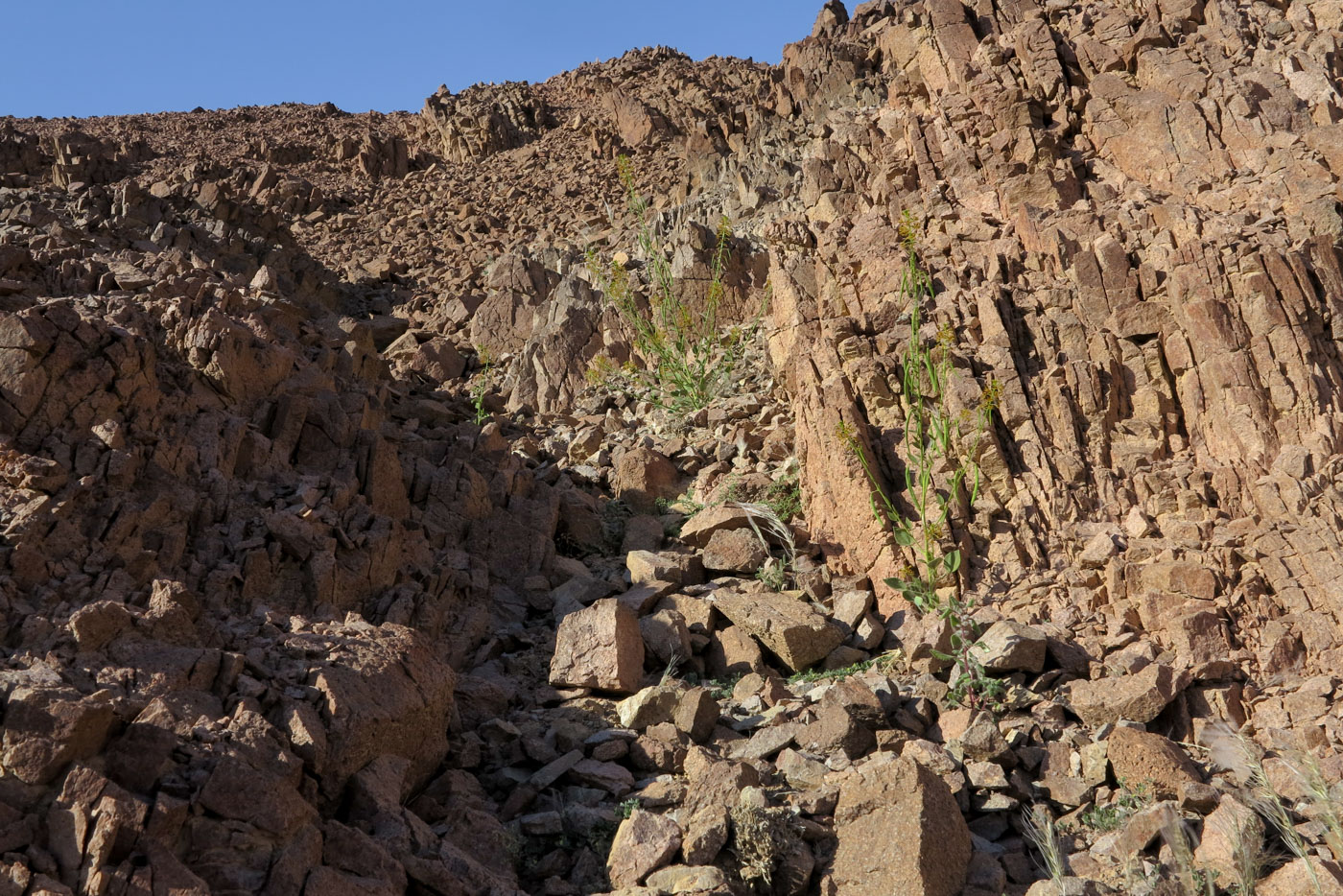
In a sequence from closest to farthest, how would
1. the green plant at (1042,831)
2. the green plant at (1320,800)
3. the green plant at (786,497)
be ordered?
the green plant at (1320,800), the green plant at (1042,831), the green plant at (786,497)

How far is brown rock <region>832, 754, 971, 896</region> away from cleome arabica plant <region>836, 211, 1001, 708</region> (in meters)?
1.76

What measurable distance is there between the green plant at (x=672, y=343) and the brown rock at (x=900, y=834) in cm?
636

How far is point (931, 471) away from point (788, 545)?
1271 millimetres

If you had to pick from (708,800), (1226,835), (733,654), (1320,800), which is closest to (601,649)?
(733,654)

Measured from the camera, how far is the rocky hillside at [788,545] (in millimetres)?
4871

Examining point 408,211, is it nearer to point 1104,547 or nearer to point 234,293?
point 234,293

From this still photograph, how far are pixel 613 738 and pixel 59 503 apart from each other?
3493 mm

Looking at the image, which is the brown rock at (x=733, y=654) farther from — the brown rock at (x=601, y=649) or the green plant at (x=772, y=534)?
the green plant at (x=772, y=534)

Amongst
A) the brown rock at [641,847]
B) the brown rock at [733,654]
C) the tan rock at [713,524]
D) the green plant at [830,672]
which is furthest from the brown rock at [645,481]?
the brown rock at [641,847]

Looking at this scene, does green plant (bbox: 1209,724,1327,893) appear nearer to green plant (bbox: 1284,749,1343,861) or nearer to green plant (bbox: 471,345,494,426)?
green plant (bbox: 1284,749,1343,861)

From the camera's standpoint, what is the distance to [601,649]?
6789 mm

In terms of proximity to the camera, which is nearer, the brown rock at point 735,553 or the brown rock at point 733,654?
the brown rock at point 733,654

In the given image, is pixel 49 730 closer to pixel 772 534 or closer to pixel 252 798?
pixel 252 798

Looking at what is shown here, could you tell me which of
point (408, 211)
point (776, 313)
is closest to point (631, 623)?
point (776, 313)
